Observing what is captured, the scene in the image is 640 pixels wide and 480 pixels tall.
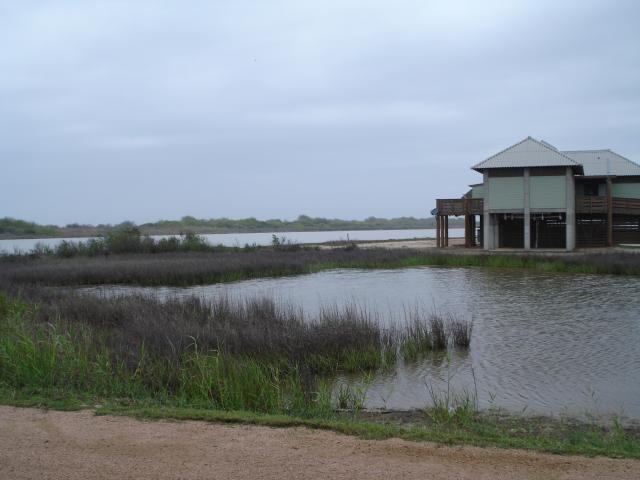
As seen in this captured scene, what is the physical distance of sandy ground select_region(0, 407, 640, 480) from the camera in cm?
482

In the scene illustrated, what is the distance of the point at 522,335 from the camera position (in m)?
13.0

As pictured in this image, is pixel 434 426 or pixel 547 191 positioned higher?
pixel 547 191

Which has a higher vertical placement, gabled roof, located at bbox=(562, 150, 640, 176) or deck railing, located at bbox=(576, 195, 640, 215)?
gabled roof, located at bbox=(562, 150, 640, 176)

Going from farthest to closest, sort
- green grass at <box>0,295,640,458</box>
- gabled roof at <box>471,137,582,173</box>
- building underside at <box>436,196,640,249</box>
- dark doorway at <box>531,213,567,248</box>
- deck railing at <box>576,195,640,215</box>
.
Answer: dark doorway at <box>531,213,567,248</box>
building underside at <box>436,196,640,249</box>
deck railing at <box>576,195,640,215</box>
gabled roof at <box>471,137,582,173</box>
green grass at <box>0,295,640,458</box>

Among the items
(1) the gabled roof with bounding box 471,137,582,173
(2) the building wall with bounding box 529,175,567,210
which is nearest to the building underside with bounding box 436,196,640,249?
(2) the building wall with bounding box 529,175,567,210

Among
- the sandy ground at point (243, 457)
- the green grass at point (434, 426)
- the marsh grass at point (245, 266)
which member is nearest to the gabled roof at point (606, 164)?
the marsh grass at point (245, 266)

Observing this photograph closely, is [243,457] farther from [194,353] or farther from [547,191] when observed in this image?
[547,191]

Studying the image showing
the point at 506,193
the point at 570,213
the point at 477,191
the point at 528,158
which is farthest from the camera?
the point at 477,191

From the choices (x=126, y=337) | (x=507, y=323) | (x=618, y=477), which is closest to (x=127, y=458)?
(x=618, y=477)

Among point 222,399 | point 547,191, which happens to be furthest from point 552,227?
point 222,399

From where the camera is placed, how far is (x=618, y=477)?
4.75 m

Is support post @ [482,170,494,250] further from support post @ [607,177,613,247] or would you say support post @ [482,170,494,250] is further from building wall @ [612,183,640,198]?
building wall @ [612,183,640,198]

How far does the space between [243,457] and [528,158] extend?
33.5 meters

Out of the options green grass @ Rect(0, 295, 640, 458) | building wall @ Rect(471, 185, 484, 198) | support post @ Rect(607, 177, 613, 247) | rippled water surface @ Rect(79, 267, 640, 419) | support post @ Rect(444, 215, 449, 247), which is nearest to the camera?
green grass @ Rect(0, 295, 640, 458)
